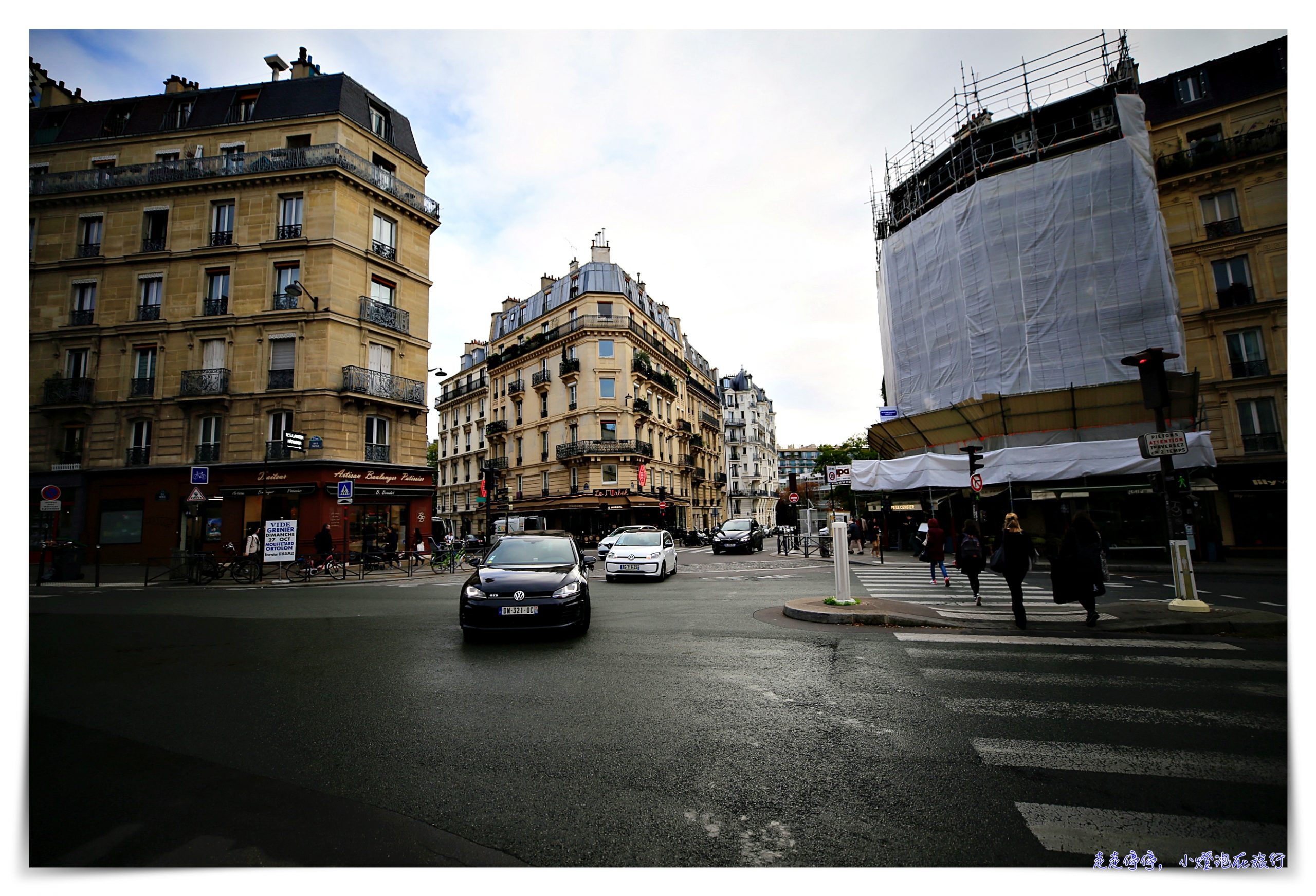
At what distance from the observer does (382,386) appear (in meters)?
24.5

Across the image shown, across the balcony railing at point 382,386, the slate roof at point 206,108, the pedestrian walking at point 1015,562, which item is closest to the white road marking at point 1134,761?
the pedestrian walking at point 1015,562

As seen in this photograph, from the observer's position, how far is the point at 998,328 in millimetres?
19781

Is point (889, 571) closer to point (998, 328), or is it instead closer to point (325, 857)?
point (998, 328)

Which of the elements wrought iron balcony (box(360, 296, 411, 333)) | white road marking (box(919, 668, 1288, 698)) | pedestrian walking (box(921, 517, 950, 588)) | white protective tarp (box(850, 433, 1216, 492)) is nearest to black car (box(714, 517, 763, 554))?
white protective tarp (box(850, 433, 1216, 492))

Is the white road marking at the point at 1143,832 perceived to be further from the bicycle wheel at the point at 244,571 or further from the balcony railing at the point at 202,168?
the balcony railing at the point at 202,168

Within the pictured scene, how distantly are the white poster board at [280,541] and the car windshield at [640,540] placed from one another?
10219mm

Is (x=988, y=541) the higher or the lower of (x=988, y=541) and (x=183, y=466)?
the lower

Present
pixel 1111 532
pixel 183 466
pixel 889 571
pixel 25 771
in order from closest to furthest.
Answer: pixel 25 771
pixel 889 571
pixel 1111 532
pixel 183 466

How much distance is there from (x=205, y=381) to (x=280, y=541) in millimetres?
10249

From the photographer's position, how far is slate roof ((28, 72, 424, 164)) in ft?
81.6

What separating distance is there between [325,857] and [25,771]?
2311 mm

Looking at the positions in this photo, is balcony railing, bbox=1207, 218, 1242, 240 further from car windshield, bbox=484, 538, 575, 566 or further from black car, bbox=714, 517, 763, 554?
car windshield, bbox=484, 538, 575, 566

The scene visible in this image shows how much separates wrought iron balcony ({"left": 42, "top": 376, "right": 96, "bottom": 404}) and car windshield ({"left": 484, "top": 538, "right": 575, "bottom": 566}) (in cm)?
2539

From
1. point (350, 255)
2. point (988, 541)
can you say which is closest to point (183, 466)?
point (350, 255)
